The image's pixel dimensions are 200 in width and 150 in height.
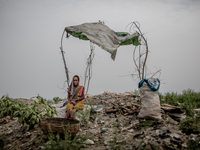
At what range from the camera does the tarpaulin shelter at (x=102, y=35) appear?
5936 mm

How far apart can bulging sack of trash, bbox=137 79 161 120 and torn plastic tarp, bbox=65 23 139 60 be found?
59.9 inches

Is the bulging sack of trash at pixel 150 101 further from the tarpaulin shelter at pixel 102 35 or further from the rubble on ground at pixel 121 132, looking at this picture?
the tarpaulin shelter at pixel 102 35

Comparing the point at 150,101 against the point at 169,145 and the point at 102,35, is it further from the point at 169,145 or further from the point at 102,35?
the point at 102,35

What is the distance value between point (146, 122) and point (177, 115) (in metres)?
1.25

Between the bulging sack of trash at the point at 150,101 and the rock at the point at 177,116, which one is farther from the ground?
the bulging sack of trash at the point at 150,101

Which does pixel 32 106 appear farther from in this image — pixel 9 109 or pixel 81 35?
pixel 81 35

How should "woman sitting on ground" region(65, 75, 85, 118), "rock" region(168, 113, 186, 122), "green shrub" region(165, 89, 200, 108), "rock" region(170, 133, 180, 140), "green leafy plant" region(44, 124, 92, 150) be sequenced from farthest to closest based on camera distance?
"green shrub" region(165, 89, 200, 108)
"woman sitting on ground" region(65, 75, 85, 118)
"rock" region(168, 113, 186, 122)
"rock" region(170, 133, 180, 140)
"green leafy plant" region(44, 124, 92, 150)

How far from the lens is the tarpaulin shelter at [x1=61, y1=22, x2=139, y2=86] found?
594 centimetres

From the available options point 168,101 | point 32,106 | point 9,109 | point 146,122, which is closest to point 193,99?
point 168,101

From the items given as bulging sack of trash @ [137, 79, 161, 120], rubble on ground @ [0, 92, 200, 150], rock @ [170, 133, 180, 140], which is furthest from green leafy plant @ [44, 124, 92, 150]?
bulging sack of trash @ [137, 79, 161, 120]

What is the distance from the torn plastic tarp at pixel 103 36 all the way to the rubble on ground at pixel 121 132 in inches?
70.4

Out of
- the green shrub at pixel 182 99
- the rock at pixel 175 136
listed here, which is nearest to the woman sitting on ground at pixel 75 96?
the rock at pixel 175 136

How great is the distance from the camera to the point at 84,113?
514 centimetres

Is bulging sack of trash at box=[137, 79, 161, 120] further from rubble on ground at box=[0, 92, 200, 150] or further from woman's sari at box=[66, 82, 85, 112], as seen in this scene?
woman's sari at box=[66, 82, 85, 112]
